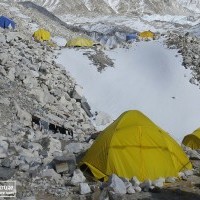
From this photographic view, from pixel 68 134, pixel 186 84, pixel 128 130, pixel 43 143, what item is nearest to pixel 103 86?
pixel 186 84

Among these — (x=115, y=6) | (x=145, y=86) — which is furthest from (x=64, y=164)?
(x=115, y=6)

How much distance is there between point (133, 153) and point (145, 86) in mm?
12102

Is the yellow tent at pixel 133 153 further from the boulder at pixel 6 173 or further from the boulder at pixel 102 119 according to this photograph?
the boulder at pixel 102 119

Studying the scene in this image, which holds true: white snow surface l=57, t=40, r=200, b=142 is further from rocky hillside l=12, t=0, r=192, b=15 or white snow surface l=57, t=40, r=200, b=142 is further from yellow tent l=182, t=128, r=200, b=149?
rocky hillside l=12, t=0, r=192, b=15

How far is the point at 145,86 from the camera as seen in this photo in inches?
841

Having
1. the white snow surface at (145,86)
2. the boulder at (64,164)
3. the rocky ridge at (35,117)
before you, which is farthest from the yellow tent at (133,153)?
the white snow surface at (145,86)

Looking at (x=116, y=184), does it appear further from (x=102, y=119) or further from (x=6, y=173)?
(x=102, y=119)

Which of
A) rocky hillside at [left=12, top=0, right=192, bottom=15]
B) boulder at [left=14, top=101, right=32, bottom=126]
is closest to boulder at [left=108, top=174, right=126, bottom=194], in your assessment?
boulder at [left=14, top=101, right=32, bottom=126]

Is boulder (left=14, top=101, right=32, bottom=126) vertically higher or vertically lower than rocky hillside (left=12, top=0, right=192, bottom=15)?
lower

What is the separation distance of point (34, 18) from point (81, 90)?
33994mm

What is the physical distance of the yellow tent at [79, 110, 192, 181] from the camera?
31.0 ft

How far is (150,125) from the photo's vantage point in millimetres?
10180

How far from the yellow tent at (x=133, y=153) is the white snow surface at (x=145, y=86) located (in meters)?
8.74

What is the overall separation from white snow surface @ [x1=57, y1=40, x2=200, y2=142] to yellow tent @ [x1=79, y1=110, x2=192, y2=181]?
874 cm
